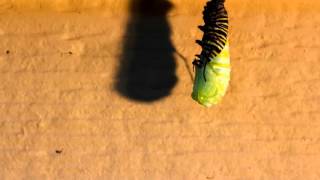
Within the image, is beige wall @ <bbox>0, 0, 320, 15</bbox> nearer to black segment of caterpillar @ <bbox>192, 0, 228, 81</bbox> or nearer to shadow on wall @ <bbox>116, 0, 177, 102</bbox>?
shadow on wall @ <bbox>116, 0, 177, 102</bbox>

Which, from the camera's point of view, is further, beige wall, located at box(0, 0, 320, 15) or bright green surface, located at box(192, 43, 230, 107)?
beige wall, located at box(0, 0, 320, 15)

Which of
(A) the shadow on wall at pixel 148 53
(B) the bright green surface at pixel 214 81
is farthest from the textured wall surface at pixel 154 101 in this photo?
(B) the bright green surface at pixel 214 81

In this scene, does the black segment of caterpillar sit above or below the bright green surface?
above

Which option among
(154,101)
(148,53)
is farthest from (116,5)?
(154,101)

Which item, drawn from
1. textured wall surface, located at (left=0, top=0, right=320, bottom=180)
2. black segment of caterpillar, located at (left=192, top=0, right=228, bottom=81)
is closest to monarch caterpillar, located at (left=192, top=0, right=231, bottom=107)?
black segment of caterpillar, located at (left=192, top=0, right=228, bottom=81)

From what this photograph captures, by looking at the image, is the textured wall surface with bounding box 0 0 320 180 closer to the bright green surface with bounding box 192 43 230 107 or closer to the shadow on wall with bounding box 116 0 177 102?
the shadow on wall with bounding box 116 0 177 102

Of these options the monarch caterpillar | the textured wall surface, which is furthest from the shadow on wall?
the monarch caterpillar

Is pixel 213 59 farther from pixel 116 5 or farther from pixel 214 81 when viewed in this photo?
pixel 116 5

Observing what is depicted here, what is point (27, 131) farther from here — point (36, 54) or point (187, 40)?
point (187, 40)

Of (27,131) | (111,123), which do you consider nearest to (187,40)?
(111,123)
